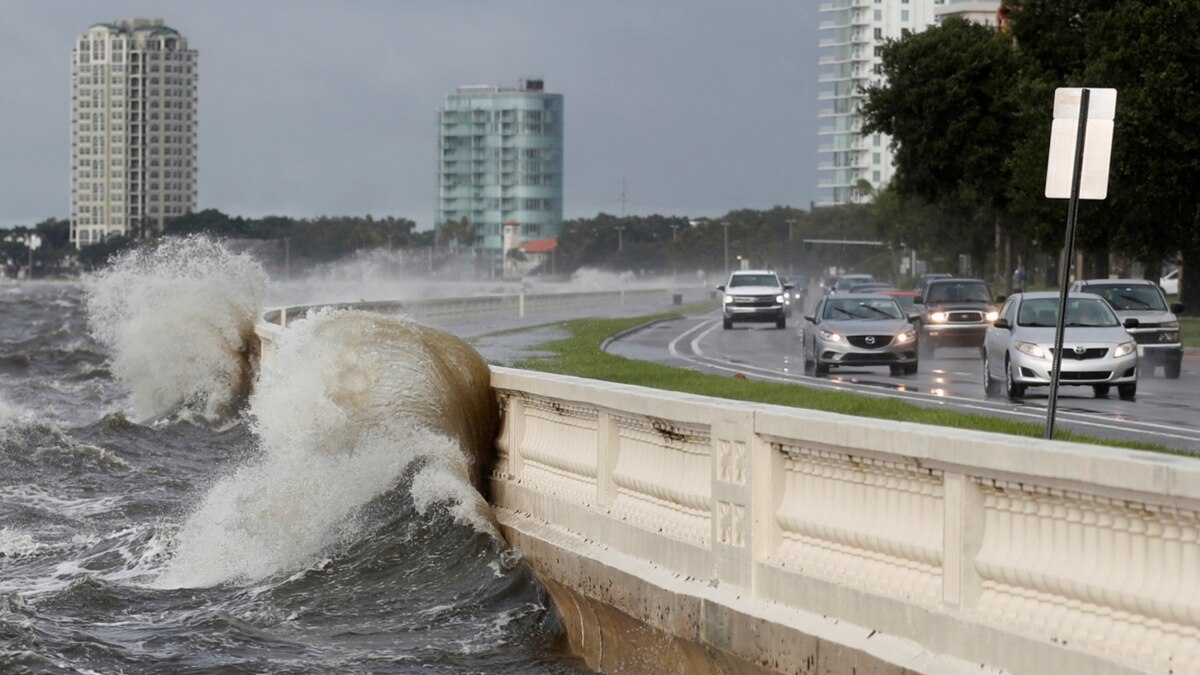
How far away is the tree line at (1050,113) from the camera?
4450 cm

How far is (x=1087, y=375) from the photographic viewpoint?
26047 mm

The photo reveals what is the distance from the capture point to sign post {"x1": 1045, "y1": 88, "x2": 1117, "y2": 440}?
12469 mm

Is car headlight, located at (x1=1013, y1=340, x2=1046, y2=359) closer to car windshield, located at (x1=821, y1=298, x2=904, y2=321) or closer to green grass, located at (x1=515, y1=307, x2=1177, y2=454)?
green grass, located at (x1=515, y1=307, x2=1177, y2=454)

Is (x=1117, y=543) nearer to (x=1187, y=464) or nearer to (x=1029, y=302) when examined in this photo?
(x=1187, y=464)

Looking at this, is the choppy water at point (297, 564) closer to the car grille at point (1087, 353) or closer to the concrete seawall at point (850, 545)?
the concrete seawall at point (850, 545)

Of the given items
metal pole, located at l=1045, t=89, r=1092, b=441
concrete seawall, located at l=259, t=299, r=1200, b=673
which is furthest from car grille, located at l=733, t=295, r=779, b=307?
concrete seawall, located at l=259, t=299, r=1200, b=673

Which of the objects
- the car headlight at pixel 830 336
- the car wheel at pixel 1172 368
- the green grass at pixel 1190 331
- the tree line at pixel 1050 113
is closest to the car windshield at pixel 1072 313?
the car wheel at pixel 1172 368

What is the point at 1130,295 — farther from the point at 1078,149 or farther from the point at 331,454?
the point at 331,454

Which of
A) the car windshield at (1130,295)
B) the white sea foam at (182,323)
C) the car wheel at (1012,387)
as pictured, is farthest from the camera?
the car windshield at (1130,295)

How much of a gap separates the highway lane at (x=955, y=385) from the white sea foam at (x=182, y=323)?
8871 millimetres

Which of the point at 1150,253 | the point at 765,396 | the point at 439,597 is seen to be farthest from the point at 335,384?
the point at 1150,253

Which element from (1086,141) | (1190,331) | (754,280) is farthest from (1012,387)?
(754,280)

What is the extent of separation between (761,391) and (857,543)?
17.8m

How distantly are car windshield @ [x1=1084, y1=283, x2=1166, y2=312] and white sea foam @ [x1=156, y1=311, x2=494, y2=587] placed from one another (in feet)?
75.0
